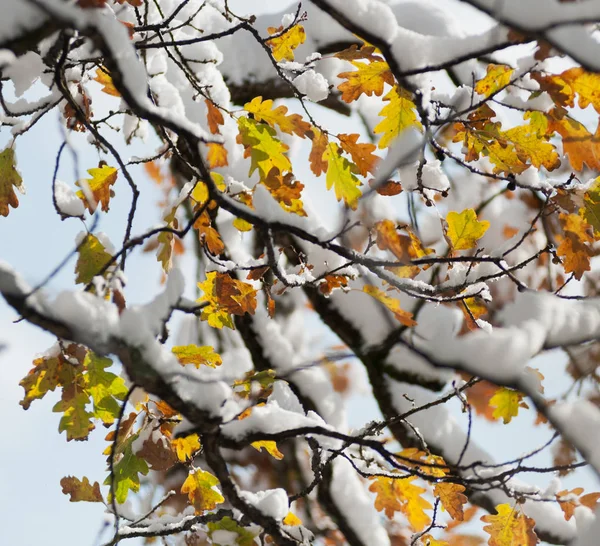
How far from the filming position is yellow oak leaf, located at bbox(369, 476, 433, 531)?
82.0 inches

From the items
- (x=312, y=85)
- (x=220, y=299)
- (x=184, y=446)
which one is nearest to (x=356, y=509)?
(x=184, y=446)

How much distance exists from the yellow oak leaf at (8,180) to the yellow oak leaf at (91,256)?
18.3 inches

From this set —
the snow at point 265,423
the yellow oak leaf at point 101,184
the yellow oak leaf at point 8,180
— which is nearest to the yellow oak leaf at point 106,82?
the yellow oak leaf at point 101,184

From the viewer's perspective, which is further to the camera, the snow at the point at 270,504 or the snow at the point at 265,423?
the snow at the point at 270,504

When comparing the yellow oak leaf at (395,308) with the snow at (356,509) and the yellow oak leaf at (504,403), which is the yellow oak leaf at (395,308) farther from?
the snow at (356,509)

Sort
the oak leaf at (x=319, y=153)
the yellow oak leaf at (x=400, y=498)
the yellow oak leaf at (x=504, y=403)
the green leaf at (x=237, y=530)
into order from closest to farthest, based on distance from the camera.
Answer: the yellow oak leaf at (x=504, y=403) → the oak leaf at (x=319, y=153) → the green leaf at (x=237, y=530) → the yellow oak leaf at (x=400, y=498)

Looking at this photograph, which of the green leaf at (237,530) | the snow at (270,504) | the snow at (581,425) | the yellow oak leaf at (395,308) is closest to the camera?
the snow at (581,425)

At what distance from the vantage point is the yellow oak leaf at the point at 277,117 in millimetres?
1659

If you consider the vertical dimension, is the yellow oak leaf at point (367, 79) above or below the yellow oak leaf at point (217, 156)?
above

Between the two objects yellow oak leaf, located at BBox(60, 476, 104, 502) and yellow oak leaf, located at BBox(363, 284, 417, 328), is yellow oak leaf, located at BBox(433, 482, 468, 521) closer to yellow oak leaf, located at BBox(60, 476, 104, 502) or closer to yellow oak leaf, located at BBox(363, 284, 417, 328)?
yellow oak leaf, located at BBox(363, 284, 417, 328)

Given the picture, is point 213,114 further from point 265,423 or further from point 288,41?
point 265,423

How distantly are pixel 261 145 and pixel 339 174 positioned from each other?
0.25m

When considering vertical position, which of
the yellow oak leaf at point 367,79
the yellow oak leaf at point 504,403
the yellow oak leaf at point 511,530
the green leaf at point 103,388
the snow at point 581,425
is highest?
the yellow oak leaf at point 367,79

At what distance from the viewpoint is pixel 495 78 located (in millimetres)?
1659
